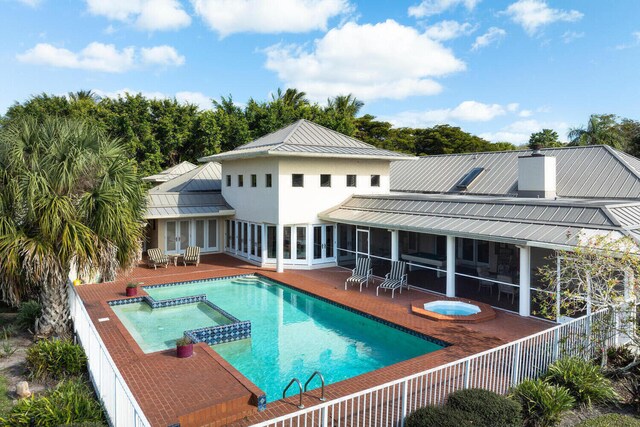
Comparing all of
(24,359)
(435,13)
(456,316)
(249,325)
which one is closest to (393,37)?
(435,13)

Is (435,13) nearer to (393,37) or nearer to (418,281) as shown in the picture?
(393,37)

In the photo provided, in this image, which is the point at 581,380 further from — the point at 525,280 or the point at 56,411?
the point at 56,411

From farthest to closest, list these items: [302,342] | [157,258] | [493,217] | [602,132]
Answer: [602,132] < [157,258] < [493,217] < [302,342]

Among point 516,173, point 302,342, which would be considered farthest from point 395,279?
point 516,173

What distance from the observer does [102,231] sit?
11.0 m

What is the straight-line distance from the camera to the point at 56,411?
22.7 ft

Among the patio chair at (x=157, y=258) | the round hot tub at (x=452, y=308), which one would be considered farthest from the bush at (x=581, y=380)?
the patio chair at (x=157, y=258)

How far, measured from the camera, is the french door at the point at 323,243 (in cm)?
2147

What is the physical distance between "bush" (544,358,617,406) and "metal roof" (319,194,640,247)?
417cm

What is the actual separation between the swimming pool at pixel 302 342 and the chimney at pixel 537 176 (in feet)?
39.5

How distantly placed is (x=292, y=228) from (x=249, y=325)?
8684 millimetres

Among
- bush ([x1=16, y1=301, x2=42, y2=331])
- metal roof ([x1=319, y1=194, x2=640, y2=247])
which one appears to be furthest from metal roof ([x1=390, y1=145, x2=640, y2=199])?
bush ([x1=16, y1=301, x2=42, y2=331])

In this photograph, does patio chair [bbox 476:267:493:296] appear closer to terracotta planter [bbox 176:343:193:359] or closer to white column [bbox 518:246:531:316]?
white column [bbox 518:246:531:316]

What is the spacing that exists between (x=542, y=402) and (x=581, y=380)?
1.38 m
